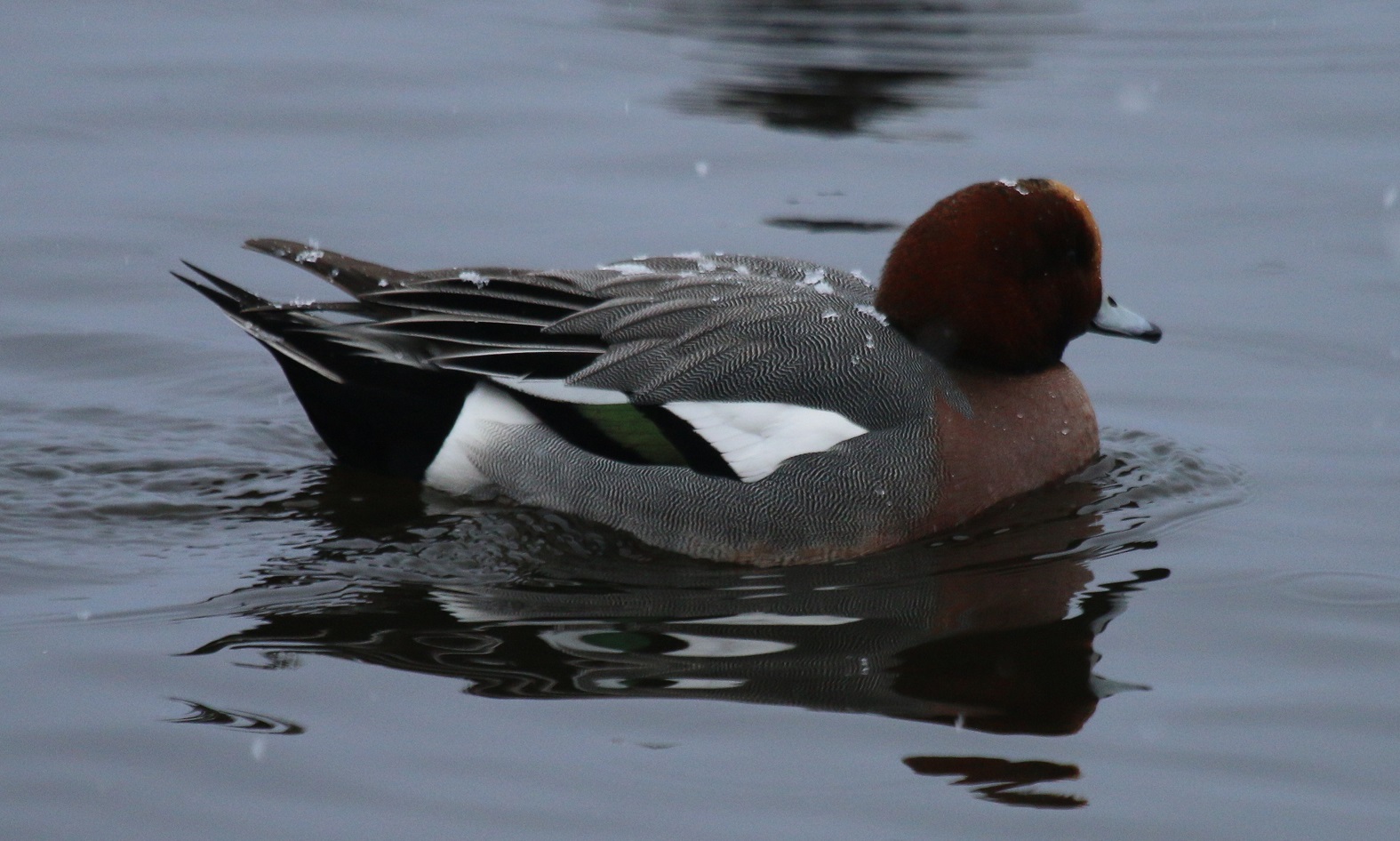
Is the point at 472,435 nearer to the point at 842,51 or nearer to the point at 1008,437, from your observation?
the point at 1008,437

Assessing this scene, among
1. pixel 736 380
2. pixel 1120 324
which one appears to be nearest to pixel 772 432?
pixel 736 380

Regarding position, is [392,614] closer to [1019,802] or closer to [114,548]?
[114,548]

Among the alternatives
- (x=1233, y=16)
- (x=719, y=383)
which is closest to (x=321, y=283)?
(x=719, y=383)

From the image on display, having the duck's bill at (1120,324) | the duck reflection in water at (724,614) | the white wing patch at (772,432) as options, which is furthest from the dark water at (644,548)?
the duck's bill at (1120,324)

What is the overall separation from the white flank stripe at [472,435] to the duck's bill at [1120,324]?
6.09 ft

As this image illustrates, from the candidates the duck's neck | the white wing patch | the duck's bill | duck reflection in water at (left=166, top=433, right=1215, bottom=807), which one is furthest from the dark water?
the duck's bill

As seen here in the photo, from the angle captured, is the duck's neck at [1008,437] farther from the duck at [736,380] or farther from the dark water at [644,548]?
the dark water at [644,548]

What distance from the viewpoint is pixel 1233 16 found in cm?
1168

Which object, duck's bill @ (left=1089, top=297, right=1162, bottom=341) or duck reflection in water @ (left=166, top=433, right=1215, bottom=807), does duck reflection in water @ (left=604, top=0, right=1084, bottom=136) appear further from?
duck reflection in water @ (left=166, top=433, right=1215, bottom=807)

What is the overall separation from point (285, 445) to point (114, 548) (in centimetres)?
106

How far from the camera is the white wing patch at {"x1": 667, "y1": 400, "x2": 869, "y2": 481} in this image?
5.52 m

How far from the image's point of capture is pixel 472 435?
5.84 meters

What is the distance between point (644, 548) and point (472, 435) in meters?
0.70

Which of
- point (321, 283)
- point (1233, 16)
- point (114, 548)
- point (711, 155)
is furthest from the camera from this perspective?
point (1233, 16)
